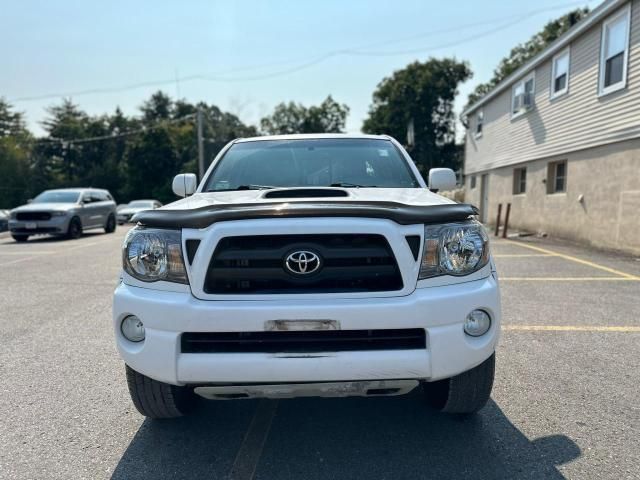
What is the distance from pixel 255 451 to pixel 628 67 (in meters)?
11.3

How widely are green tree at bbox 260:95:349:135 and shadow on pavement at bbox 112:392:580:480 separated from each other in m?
51.2

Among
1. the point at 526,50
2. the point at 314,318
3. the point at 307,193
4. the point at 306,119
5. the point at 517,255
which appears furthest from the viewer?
the point at 306,119

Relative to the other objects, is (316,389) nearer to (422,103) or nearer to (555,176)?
(555,176)

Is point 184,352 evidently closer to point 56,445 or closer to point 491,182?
point 56,445

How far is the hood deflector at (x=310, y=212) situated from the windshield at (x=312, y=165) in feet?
3.42

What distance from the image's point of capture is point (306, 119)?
53.4 meters

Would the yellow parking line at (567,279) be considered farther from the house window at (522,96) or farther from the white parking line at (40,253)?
the white parking line at (40,253)

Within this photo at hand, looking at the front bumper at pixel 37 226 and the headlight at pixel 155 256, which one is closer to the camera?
the headlight at pixel 155 256

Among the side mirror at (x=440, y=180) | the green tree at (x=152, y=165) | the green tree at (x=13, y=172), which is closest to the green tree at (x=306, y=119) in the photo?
the green tree at (x=152, y=165)

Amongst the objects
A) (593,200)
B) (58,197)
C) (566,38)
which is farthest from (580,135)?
(58,197)

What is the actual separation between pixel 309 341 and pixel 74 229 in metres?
14.8

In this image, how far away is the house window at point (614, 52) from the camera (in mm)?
10352

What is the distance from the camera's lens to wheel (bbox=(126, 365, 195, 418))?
2607mm

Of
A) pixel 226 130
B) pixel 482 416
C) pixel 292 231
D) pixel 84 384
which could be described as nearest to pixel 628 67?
pixel 482 416
